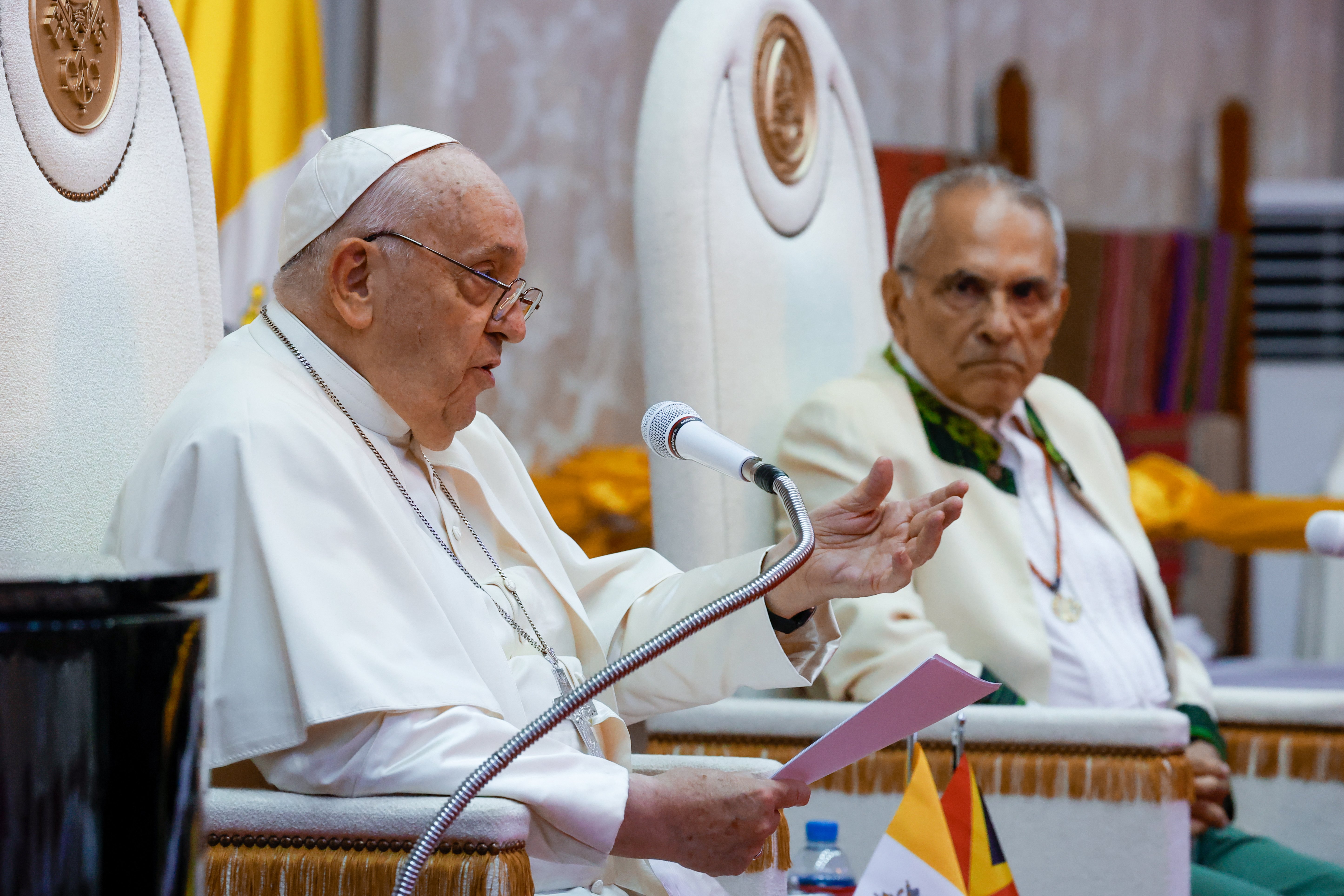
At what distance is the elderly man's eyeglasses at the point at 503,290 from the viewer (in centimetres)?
195

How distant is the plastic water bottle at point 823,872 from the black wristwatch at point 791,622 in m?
A: 0.47

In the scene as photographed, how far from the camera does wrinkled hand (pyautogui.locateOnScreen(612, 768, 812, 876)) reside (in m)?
1.72

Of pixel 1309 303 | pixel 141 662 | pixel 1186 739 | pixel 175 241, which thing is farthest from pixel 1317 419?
pixel 141 662

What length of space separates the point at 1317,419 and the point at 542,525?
5764 mm

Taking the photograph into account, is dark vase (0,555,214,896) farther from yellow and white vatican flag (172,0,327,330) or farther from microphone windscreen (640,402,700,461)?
yellow and white vatican flag (172,0,327,330)

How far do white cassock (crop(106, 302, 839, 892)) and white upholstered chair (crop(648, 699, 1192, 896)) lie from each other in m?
0.57

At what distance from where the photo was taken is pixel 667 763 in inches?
80.7

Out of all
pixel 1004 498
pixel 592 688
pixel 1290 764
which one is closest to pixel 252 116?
pixel 1004 498

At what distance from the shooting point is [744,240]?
2.97m

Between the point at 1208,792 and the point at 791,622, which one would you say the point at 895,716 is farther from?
the point at 1208,792

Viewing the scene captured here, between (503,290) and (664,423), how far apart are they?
0.36 meters

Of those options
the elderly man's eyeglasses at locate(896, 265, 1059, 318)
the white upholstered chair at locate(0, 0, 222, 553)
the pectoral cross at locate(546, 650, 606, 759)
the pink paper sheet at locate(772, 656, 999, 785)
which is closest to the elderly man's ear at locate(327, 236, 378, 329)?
the white upholstered chair at locate(0, 0, 222, 553)

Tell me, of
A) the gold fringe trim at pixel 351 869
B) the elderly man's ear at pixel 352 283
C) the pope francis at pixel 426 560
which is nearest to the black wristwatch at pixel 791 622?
the pope francis at pixel 426 560

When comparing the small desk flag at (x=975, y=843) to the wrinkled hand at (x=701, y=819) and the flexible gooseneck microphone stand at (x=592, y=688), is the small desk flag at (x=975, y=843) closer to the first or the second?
the wrinkled hand at (x=701, y=819)
